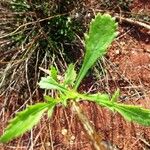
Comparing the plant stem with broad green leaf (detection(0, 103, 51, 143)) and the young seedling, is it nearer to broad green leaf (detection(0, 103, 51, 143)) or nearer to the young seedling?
the young seedling

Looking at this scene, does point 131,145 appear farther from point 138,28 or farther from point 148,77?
point 138,28

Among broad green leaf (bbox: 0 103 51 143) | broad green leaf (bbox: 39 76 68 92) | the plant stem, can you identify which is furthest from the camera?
broad green leaf (bbox: 39 76 68 92)

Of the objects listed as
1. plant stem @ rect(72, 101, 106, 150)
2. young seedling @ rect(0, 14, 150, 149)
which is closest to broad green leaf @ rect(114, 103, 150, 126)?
young seedling @ rect(0, 14, 150, 149)

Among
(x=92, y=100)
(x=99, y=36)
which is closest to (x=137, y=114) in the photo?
(x=92, y=100)

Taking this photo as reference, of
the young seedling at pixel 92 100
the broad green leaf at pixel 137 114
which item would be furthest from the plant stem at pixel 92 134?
the broad green leaf at pixel 137 114

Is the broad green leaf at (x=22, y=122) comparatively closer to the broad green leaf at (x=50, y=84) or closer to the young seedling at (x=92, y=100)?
the young seedling at (x=92, y=100)

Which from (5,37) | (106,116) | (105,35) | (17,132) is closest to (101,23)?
(105,35)

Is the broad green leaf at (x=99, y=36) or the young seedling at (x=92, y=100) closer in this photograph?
the young seedling at (x=92, y=100)

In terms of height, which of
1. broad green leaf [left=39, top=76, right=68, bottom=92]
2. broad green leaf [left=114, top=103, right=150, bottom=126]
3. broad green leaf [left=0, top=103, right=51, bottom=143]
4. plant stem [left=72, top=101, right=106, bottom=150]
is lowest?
plant stem [left=72, top=101, right=106, bottom=150]
